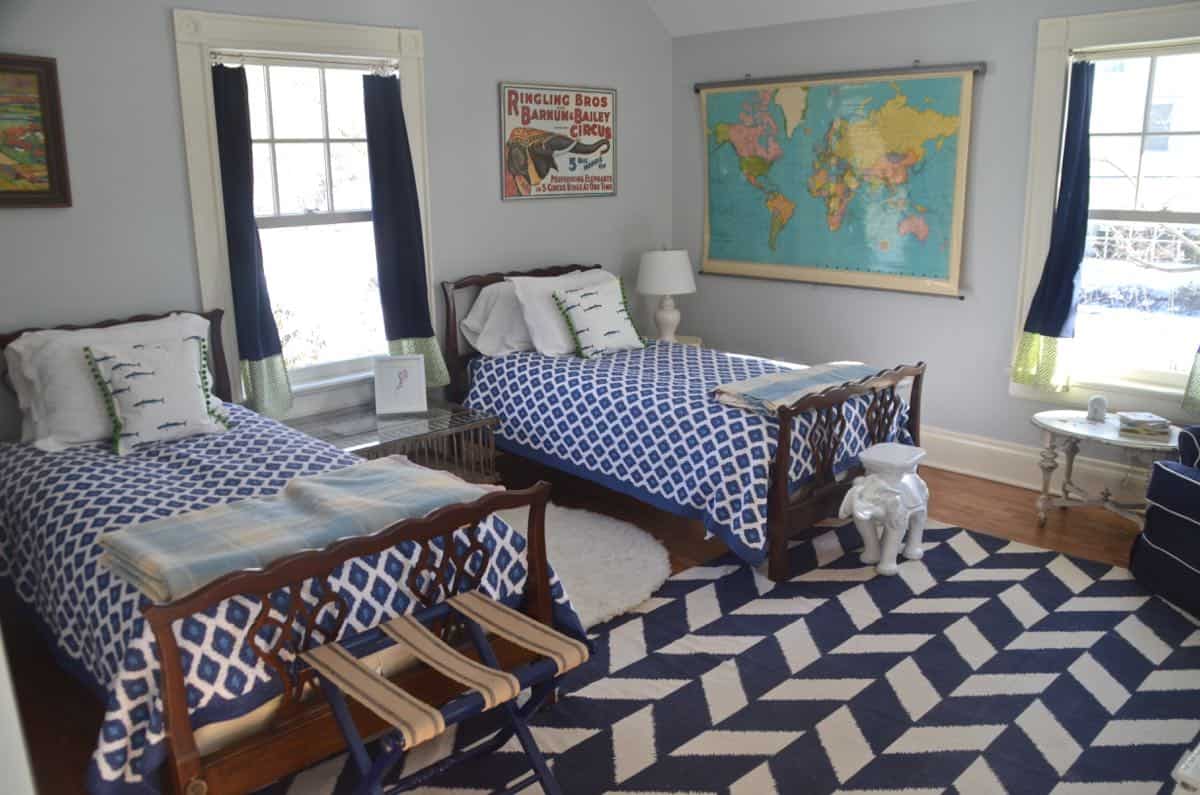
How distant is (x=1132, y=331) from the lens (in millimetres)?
4359

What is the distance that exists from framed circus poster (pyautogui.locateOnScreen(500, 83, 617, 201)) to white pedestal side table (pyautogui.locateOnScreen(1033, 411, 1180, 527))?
2601 mm

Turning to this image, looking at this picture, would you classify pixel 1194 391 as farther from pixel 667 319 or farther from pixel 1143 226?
pixel 667 319

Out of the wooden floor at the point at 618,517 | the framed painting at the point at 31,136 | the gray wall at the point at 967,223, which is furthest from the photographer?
the gray wall at the point at 967,223

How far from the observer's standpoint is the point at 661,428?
392 cm

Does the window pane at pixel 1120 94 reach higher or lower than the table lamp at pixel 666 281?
higher

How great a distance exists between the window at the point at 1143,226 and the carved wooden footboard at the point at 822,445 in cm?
95

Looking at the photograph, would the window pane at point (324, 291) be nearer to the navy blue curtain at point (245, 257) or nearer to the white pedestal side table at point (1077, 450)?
the navy blue curtain at point (245, 257)

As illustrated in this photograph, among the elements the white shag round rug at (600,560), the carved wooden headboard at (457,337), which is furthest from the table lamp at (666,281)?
the white shag round rug at (600,560)

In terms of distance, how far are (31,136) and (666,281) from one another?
2997 millimetres

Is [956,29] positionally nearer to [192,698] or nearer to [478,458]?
[478,458]

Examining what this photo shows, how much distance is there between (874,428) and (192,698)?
9.32ft

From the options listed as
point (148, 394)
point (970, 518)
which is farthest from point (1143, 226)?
point (148, 394)

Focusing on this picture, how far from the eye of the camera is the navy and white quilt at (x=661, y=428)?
3672mm

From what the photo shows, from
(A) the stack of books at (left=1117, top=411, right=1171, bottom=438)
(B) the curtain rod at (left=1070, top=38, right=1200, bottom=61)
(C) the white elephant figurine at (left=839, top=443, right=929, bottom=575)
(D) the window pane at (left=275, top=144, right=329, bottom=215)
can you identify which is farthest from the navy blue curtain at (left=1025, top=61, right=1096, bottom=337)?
(D) the window pane at (left=275, top=144, right=329, bottom=215)
